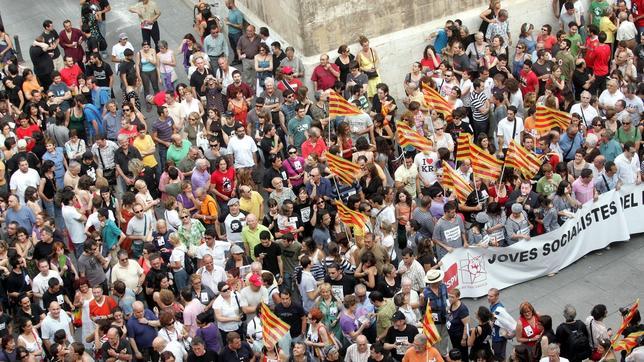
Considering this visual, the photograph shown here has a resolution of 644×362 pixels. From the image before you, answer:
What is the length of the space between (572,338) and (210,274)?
5266 mm

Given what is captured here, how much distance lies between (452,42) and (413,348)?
991cm

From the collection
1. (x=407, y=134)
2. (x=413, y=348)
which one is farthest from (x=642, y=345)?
(x=407, y=134)

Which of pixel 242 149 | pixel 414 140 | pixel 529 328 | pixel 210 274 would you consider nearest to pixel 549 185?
pixel 414 140

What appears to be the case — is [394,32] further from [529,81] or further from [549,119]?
[549,119]

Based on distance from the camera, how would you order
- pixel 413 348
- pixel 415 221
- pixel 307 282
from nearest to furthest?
1. pixel 413 348
2. pixel 307 282
3. pixel 415 221

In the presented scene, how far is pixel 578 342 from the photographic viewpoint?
19.3 metres

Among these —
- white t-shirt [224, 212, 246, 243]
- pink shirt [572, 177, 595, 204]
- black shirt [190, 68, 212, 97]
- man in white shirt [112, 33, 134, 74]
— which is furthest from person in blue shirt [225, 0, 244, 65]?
pink shirt [572, 177, 595, 204]

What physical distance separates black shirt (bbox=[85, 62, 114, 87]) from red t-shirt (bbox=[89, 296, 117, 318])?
7049 mm

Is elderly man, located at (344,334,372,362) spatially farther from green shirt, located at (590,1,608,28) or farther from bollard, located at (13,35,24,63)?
bollard, located at (13,35,24,63)

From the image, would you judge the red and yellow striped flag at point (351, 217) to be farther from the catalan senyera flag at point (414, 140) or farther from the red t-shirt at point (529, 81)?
the red t-shirt at point (529, 81)

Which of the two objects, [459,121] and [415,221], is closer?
[415,221]

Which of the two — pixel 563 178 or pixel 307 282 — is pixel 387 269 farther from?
pixel 563 178

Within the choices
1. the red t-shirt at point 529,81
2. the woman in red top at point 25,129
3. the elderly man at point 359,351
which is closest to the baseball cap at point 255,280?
the elderly man at point 359,351

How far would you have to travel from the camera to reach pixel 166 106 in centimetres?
2436
